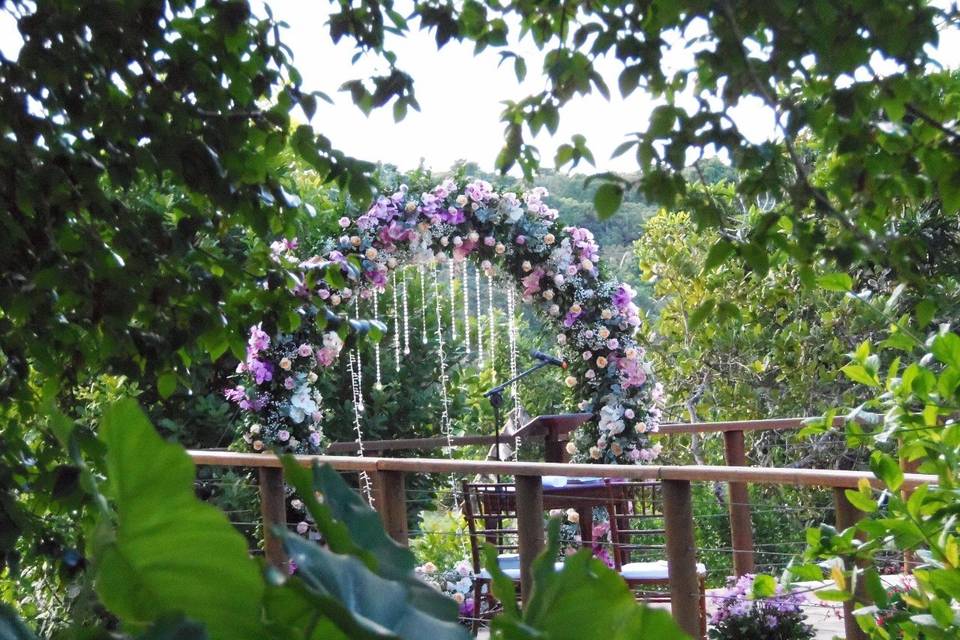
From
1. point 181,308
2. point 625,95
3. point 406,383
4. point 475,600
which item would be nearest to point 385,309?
point 406,383

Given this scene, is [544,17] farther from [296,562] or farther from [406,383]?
[406,383]

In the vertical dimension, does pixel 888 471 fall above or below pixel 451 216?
below

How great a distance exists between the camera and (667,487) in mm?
3139

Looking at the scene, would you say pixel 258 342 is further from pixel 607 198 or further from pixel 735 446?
pixel 607 198

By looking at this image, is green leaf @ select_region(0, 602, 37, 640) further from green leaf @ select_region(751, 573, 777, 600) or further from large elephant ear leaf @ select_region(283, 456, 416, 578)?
green leaf @ select_region(751, 573, 777, 600)

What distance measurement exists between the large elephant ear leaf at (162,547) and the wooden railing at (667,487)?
2324mm

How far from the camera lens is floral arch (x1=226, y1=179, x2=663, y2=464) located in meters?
5.93

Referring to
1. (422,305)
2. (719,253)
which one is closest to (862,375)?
(719,253)

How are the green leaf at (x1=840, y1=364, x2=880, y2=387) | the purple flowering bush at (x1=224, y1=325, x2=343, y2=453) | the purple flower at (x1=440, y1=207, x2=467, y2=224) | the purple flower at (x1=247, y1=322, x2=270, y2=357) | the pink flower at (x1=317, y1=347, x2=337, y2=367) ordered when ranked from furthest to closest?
the purple flower at (x1=440, y1=207, x2=467, y2=224)
the pink flower at (x1=317, y1=347, x2=337, y2=367)
the purple flowering bush at (x1=224, y1=325, x2=343, y2=453)
the purple flower at (x1=247, y1=322, x2=270, y2=357)
the green leaf at (x1=840, y1=364, x2=880, y2=387)

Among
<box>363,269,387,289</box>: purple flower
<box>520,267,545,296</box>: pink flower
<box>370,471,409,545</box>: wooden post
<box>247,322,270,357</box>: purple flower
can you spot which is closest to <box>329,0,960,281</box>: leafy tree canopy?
<box>370,471,409,545</box>: wooden post

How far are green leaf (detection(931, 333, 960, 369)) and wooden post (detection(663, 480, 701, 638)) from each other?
1741mm

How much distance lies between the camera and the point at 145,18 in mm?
2023

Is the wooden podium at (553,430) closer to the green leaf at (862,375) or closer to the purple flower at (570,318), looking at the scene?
the purple flower at (570,318)

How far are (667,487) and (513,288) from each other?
151 inches
